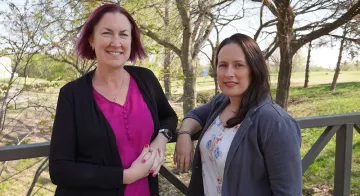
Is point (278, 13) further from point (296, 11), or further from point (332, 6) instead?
point (332, 6)

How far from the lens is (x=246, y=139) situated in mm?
1373

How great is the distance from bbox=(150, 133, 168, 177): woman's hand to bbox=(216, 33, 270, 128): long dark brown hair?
0.33 m

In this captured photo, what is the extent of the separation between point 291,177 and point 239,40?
599mm

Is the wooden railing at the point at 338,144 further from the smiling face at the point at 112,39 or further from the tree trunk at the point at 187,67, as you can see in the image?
the tree trunk at the point at 187,67

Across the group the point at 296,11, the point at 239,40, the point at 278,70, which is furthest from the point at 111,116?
the point at 278,70

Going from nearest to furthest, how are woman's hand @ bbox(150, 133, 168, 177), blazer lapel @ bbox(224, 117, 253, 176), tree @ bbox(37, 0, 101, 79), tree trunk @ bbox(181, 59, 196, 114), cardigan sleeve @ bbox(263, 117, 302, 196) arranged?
1. cardigan sleeve @ bbox(263, 117, 302, 196)
2. blazer lapel @ bbox(224, 117, 253, 176)
3. woman's hand @ bbox(150, 133, 168, 177)
4. tree @ bbox(37, 0, 101, 79)
5. tree trunk @ bbox(181, 59, 196, 114)

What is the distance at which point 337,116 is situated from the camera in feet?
7.60

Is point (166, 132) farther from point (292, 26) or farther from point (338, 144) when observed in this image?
point (292, 26)

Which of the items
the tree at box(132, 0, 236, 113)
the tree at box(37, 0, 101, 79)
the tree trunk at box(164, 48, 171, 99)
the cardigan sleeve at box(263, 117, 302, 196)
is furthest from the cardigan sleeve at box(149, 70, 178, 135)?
the tree trunk at box(164, 48, 171, 99)

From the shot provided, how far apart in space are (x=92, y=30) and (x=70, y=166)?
0.60 metres

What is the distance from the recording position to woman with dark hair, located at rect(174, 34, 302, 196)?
129cm

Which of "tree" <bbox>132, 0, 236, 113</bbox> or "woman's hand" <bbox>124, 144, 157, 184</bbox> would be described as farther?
"tree" <bbox>132, 0, 236, 113</bbox>

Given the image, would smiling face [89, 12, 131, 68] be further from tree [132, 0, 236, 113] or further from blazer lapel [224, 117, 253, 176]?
tree [132, 0, 236, 113]

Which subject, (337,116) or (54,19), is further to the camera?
(54,19)
